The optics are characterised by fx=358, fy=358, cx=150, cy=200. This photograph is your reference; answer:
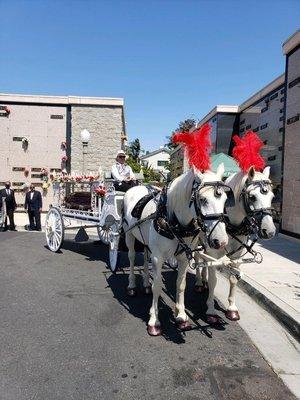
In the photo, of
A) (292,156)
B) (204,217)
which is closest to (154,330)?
(204,217)

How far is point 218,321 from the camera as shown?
4.61 meters

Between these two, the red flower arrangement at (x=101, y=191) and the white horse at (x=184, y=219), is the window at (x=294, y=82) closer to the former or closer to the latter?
the red flower arrangement at (x=101, y=191)

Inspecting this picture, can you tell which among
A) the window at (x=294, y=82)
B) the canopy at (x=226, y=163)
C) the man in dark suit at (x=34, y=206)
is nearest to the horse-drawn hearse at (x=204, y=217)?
the canopy at (x=226, y=163)

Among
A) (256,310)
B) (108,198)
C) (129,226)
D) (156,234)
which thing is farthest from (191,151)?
(108,198)

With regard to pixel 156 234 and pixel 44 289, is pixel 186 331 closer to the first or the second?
pixel 156 234

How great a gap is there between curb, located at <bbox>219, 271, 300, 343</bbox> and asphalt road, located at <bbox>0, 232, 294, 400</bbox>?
641 mm

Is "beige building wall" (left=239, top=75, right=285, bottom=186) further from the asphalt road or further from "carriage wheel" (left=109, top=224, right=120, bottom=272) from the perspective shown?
the asphalt road

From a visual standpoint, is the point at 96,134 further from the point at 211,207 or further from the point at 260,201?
the point at 211,207

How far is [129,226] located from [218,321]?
184 centimetres

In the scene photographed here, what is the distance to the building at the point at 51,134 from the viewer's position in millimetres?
17953

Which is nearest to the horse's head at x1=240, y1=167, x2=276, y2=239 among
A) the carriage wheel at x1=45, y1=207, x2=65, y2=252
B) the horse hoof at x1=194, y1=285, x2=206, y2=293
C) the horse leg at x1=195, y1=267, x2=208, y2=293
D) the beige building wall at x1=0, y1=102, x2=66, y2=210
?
the horse leg at x1=195, y1=267, x2=208, y2=293

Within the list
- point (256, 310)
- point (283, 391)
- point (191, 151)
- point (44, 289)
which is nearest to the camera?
point (283, 391)

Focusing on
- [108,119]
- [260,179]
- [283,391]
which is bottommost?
[283,391]

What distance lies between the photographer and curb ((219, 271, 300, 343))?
14.5 feet
